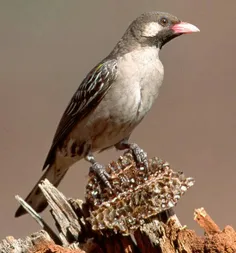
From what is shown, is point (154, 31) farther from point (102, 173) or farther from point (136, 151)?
point (102, 173)

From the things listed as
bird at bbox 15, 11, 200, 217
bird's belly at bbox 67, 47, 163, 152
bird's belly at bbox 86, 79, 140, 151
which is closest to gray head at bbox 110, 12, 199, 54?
bird at bbox 15, 11, 200, 217

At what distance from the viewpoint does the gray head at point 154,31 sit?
543 cm

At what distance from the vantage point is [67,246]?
3.92 m

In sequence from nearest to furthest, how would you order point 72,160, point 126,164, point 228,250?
point 228,250
point 126,164
point 72,160

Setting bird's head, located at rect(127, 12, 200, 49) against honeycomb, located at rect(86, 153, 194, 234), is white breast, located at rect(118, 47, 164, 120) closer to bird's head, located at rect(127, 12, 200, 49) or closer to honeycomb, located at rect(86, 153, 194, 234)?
bird's head, located at rect(127, 12, 200, 49)

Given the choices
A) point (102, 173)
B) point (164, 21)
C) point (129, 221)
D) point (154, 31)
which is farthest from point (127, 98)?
point (129, 221)

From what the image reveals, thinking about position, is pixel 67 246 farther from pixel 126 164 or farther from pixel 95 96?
pixel 95 96

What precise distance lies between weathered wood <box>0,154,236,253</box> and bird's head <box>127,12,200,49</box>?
1550 millimetres

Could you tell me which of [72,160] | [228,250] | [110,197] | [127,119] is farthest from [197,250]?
[72,160]

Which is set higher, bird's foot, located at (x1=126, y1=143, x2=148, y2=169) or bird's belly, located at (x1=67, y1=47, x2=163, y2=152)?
bird's belly, located at (x1=67, y1=47, x2=163, y2=152)

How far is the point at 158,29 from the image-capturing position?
17.8 ft

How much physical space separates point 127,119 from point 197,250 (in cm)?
175

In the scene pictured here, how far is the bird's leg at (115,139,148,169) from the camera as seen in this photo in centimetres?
435

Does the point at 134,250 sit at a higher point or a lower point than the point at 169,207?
lower
